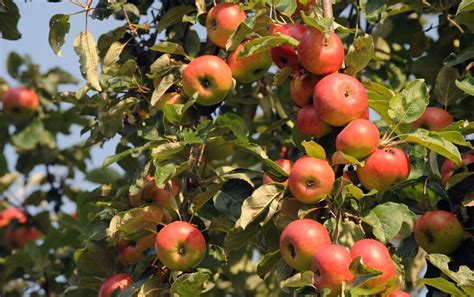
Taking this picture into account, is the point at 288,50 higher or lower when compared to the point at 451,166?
higher

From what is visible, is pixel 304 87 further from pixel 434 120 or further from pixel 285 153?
pixel 285 153

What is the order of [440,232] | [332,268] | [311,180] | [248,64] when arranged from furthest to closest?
[248,64], [440,232], [311,180], [332,268]

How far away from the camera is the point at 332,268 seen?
Result: 1920 millimetres

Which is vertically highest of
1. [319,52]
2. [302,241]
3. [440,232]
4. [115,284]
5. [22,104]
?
[319,52]

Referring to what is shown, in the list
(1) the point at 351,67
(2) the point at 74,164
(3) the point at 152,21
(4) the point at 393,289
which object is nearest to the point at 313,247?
(4) the point at 393,289

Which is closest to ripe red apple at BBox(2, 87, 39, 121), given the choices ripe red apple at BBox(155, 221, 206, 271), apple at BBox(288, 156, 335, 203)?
ripe red apple at BBox(155, 221, 206, 271)

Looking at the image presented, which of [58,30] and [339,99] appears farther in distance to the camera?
[58,30]

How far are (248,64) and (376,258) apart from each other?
75 cm

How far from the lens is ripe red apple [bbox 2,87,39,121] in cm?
416

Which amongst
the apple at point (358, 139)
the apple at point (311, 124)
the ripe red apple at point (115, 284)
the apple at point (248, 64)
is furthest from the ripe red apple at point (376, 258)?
the ripe red apple at point (115, 284)

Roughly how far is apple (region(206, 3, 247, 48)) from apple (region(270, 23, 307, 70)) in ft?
0.54

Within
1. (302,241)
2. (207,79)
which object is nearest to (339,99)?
(302,241)

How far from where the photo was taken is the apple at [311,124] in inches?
87.4

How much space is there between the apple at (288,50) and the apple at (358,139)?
28cm
